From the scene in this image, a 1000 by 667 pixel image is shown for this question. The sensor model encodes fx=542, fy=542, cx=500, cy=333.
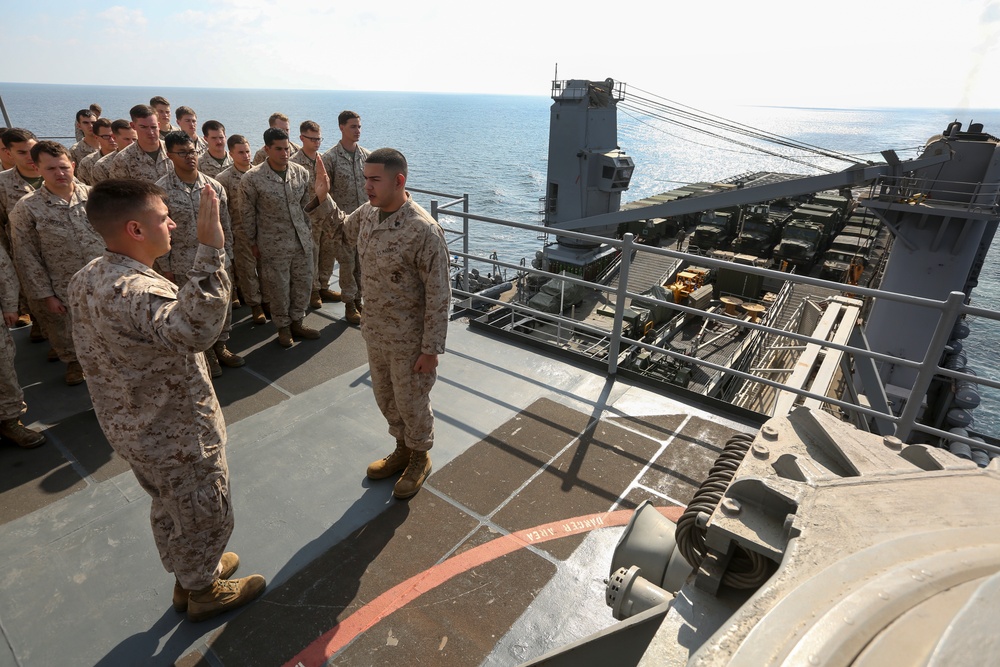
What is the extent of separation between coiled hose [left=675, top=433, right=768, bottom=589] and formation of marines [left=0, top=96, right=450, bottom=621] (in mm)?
1700

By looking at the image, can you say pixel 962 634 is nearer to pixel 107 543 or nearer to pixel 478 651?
pixel 478 651

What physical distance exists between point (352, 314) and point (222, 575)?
11.7 ft

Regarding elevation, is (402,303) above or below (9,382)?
above

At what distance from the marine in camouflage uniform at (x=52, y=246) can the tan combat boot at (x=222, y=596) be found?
3.08 meters

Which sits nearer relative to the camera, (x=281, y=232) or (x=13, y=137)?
(x=13, y=137)

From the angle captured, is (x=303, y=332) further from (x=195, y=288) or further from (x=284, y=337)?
(x=195, y=288)

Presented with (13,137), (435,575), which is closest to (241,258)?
(13,137)

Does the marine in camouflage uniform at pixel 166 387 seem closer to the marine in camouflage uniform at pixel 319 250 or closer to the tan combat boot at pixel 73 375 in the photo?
the tan combat boot at pixel 73 375

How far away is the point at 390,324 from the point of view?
3291 millimetres

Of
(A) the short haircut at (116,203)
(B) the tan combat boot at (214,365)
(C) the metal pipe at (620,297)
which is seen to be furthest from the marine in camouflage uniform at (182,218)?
(C) the metal pipe at (620,297)

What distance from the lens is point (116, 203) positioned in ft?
6.81

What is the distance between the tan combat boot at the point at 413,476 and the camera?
11.1 ft

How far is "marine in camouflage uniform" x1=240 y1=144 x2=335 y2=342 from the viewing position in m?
5.26

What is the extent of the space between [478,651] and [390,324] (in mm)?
1804
